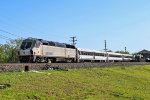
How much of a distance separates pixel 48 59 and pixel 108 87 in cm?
2073

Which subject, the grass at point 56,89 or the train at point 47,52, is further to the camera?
the train at point 47,52

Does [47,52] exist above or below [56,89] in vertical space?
above

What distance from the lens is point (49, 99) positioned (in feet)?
59.7

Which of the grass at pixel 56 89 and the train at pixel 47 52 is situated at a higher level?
the train at pixel 47 52

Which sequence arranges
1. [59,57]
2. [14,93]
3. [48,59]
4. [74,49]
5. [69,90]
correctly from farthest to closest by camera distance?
[74,49]
[59,57]
[48,59]
[69,90]
[14,93]

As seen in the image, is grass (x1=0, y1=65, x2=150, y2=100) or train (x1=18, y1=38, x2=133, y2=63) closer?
grass (x1=0, y1=65, x2=150, y2=100)

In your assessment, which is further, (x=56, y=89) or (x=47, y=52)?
(x=47, y=52)

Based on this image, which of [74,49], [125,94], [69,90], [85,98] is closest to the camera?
[85,98]

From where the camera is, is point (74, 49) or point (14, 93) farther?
point (74, 49)

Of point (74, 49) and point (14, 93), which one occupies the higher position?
point (74, 49)

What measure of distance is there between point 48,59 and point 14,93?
91.5 ft

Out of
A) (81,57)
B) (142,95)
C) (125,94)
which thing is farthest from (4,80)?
(81,57)

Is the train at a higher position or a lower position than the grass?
higher

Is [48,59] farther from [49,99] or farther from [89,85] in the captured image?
[49,99]
